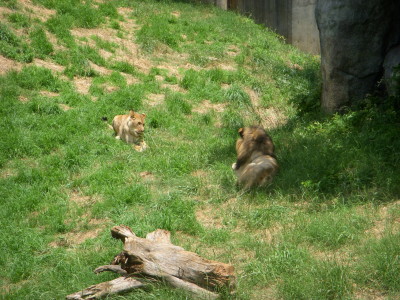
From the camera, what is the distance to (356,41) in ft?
39.0

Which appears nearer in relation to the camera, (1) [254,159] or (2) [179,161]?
(1) [254,159]

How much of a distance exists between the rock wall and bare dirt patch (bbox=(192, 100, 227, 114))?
123 inches

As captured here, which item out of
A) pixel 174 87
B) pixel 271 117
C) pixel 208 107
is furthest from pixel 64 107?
pixel 271 117

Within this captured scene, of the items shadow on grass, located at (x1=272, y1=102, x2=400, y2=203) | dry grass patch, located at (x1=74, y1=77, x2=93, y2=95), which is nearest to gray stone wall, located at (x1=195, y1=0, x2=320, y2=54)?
shadow on grass, located at (x1=272, y1=102, x2=400, y2=203)

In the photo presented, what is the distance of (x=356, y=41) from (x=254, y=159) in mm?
3629

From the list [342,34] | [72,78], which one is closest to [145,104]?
[72,78]

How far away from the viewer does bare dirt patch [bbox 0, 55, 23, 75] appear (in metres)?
13.9

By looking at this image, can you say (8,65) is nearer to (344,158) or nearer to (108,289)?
(344,158)

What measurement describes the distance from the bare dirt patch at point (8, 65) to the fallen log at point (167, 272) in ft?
28.2

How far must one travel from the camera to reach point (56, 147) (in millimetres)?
11570

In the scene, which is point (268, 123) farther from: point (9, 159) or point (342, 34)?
point (9, 159)

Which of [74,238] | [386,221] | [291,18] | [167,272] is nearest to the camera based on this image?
[167,272]

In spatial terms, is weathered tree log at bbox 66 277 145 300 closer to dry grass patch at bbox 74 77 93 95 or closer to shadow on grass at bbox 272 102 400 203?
shadow on grass at bbox 272 102 400 203

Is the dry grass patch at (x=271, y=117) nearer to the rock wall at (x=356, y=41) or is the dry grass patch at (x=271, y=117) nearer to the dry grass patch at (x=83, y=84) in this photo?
the rock wall at (x=356, y=41)
